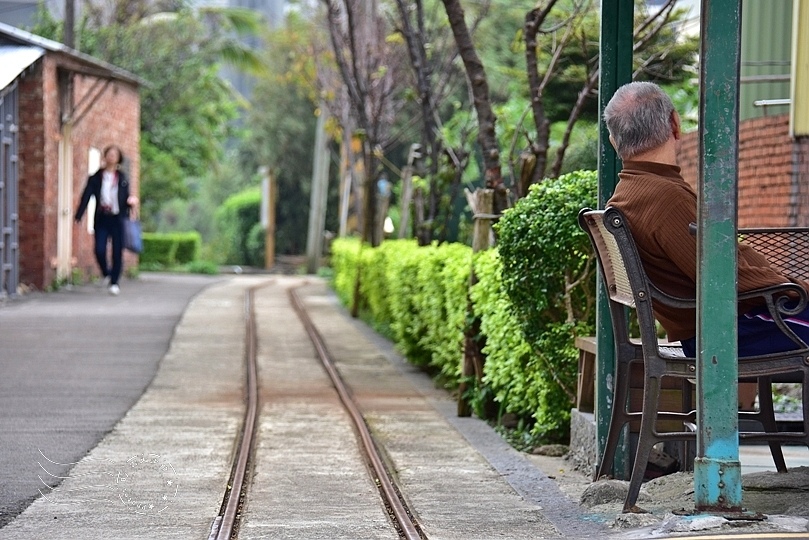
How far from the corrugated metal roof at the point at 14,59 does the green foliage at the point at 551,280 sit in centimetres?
715

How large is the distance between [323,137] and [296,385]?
23.6m

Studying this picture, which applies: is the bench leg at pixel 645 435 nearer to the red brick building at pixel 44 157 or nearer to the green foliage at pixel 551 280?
the green foliage at pixel 551 280

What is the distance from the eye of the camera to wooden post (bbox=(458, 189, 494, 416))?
900 cm

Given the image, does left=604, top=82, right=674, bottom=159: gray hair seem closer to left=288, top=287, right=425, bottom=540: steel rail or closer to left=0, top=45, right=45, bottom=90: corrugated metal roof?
left=288, top=287, right=425, bottom=540: steel rail

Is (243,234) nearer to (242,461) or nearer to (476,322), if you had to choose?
(476,322)

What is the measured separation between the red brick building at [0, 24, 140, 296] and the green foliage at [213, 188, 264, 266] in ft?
62.4

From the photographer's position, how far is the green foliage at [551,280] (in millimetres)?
7152

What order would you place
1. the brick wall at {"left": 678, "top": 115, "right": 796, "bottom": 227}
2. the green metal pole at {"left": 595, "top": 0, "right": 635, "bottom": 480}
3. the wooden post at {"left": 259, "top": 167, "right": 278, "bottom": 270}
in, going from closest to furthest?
the green metal pole at {"left": 595, "top": 0, "right": 635, "bottom": 480} < the brick wall at {"left": 678, "top": 115, "right": 796, "bottom": 227} < the wooden post at {"left": 259, "top": 167, "right": 278, "bottom": 270}

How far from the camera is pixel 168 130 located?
111 ft

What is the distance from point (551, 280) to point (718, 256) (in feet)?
8.51

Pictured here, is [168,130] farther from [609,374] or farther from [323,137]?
[609,374]

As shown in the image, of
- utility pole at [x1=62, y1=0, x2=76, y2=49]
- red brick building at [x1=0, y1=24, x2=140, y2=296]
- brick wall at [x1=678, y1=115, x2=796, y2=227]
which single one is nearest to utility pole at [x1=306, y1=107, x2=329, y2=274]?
utility pole at [x1=62, y1=0, x2=76, y2=49]

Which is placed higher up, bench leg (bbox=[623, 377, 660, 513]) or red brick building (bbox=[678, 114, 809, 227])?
red brick building (bbox=[678, 114, 809, 227])

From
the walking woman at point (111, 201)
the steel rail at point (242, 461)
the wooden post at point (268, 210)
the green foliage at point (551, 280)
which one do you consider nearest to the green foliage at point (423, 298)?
the steel rail at point (242, 461)
